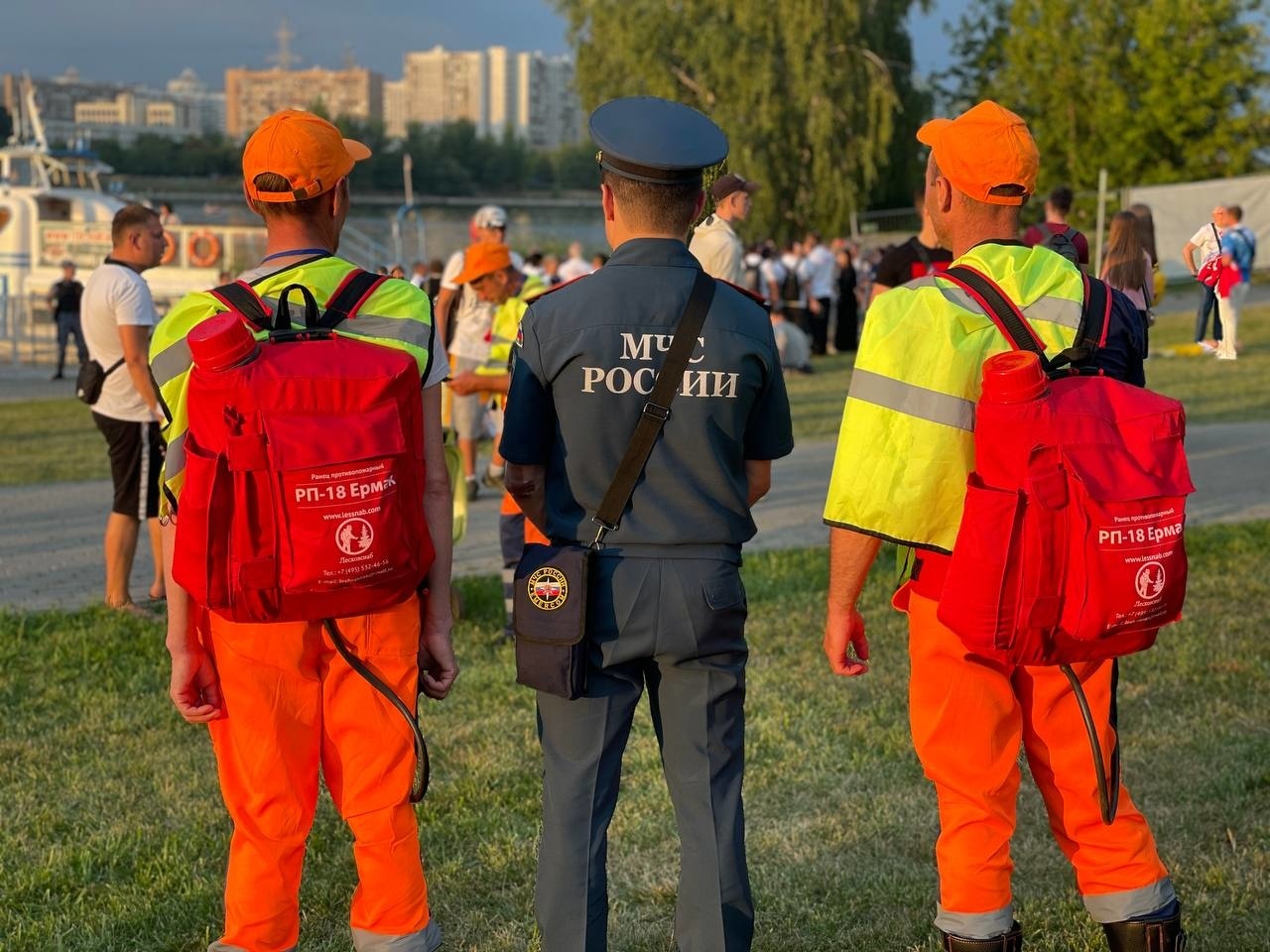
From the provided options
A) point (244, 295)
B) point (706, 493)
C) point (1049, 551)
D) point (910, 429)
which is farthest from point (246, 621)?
point (1049, 551)

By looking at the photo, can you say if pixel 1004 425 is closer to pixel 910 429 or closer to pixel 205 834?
pixel 910 429

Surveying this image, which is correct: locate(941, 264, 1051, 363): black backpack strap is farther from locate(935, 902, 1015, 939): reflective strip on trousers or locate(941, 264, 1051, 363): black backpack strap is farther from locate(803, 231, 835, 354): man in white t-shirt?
locate(803, 231, 835, 354): man in white t-shirt

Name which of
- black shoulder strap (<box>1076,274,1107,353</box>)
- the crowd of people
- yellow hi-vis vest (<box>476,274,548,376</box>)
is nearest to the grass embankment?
yellow hi-vis vest (<box>476,274,548,376</box>)

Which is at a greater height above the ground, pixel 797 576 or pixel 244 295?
pixel 244 295

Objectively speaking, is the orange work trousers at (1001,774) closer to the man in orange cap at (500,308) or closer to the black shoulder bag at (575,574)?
the black shoulder bag at (575,574)

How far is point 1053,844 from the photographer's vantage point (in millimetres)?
5039

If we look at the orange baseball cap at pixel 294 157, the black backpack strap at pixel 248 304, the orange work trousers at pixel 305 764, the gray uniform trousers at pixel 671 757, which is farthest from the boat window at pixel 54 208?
the gray uniform trousers at pixel 671 757

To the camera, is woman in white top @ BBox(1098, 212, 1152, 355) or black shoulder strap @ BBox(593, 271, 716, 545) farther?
woman in white top @ BBox(1098, 212, 1152, 355)

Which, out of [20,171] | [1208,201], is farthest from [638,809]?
[20,171]

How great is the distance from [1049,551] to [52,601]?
6725mm

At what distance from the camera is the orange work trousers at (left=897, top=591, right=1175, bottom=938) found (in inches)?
134

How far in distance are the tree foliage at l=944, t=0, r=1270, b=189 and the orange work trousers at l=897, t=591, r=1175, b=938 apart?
2027cm

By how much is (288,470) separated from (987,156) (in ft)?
5.85

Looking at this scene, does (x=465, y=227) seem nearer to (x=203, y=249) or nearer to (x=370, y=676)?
(x=203, y=249)
